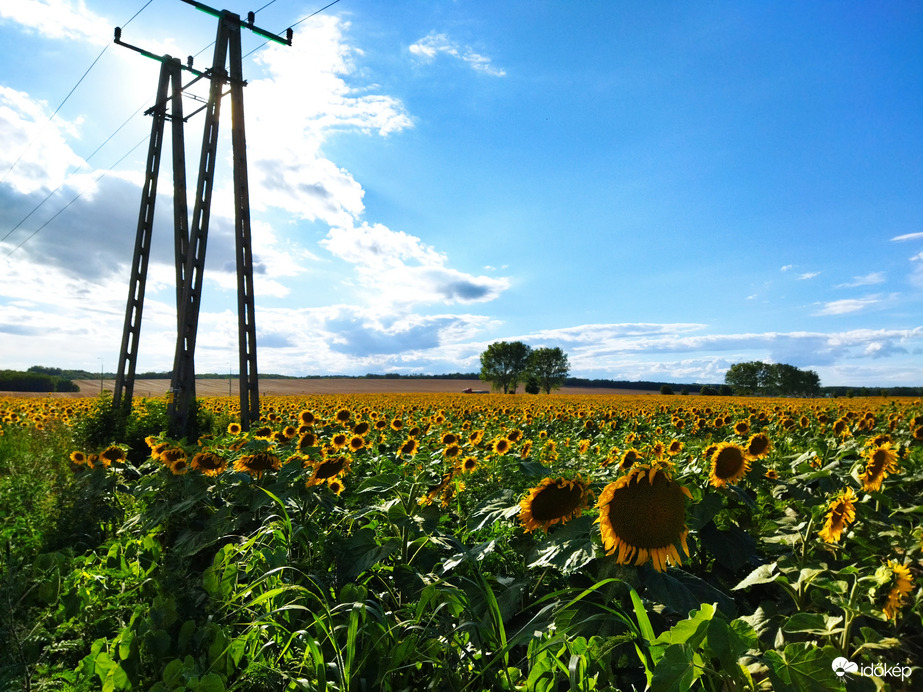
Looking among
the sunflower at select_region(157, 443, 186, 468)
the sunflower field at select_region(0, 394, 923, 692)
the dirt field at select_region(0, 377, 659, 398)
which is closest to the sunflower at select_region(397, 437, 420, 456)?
the sunflower field at select_region(0, 394, 923, 692)

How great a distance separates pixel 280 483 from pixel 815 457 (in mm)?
3609

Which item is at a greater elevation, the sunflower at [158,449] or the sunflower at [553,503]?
the sunflower at [553,503]

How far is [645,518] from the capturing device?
6.10 ft

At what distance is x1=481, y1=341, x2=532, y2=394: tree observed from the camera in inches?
3219

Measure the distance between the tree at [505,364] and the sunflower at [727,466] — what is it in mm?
78532

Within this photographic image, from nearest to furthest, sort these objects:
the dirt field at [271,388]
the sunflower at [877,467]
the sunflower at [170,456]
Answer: the sunflower at [877,467] < the sunflower at [170,456] < the dirt field at [271,388]

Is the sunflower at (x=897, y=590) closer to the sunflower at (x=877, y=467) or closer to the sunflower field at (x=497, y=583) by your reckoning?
the sunflower field at (x=497, y=583)

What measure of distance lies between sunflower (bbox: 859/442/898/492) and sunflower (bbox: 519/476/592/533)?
193 centimetres

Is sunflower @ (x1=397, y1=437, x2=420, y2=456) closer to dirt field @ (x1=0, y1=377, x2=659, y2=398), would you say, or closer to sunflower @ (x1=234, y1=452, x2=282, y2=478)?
sunflower @ (x1=234, y1=452, x2=282, y2=478)

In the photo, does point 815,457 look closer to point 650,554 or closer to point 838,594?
point 838,594

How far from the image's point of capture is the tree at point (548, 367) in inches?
3182

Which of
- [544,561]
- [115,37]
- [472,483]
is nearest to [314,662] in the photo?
[544,561]

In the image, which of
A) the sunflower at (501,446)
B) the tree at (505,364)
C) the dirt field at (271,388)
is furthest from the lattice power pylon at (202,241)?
the tree at (505,364)

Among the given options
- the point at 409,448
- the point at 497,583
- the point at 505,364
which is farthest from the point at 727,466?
the point at 505,364
